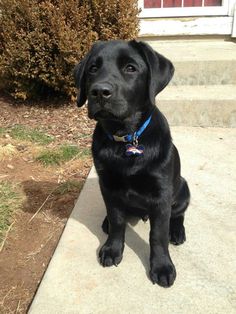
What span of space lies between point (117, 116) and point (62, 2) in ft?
10.00

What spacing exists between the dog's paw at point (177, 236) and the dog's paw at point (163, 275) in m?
0.30

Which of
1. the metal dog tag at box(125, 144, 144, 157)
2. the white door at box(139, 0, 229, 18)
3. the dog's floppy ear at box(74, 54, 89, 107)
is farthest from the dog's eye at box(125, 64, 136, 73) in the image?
the white door at box(139, 0, 229, 18)

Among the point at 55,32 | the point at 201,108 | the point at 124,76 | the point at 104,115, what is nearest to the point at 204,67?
the point at 201,108

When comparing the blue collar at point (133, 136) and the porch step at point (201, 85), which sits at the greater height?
the blue collar at point (133, 136)

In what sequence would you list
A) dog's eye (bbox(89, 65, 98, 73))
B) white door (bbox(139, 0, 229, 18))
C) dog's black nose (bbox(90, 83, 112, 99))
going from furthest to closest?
white door (bbox(139, 0, 229, 18)), dog's eye (bbox(89, 65, 98, 73)), dog's black nose (bbox(90, 83, 112, 99))

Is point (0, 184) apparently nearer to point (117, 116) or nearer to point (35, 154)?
point (35, 154)

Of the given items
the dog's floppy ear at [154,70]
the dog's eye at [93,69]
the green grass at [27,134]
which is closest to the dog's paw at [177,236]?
the dog's floppy ear at [154,70]

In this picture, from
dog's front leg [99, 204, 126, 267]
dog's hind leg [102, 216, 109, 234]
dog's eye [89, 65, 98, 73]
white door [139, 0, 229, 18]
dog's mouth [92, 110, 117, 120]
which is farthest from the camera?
white door [139, 0, 229, 18]

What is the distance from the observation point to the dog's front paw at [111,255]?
254 cm

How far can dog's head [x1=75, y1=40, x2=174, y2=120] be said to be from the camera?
6.95 feet

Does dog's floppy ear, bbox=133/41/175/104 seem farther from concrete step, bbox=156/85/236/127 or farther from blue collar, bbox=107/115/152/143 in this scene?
concrete step, bbox=156/85/236/127

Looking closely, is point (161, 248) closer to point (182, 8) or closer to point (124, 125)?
point (124, 125)

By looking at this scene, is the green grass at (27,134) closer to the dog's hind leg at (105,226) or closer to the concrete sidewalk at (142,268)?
the concrete sidewalk at (142,268)

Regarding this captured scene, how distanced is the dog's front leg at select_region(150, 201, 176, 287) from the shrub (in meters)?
2.87
